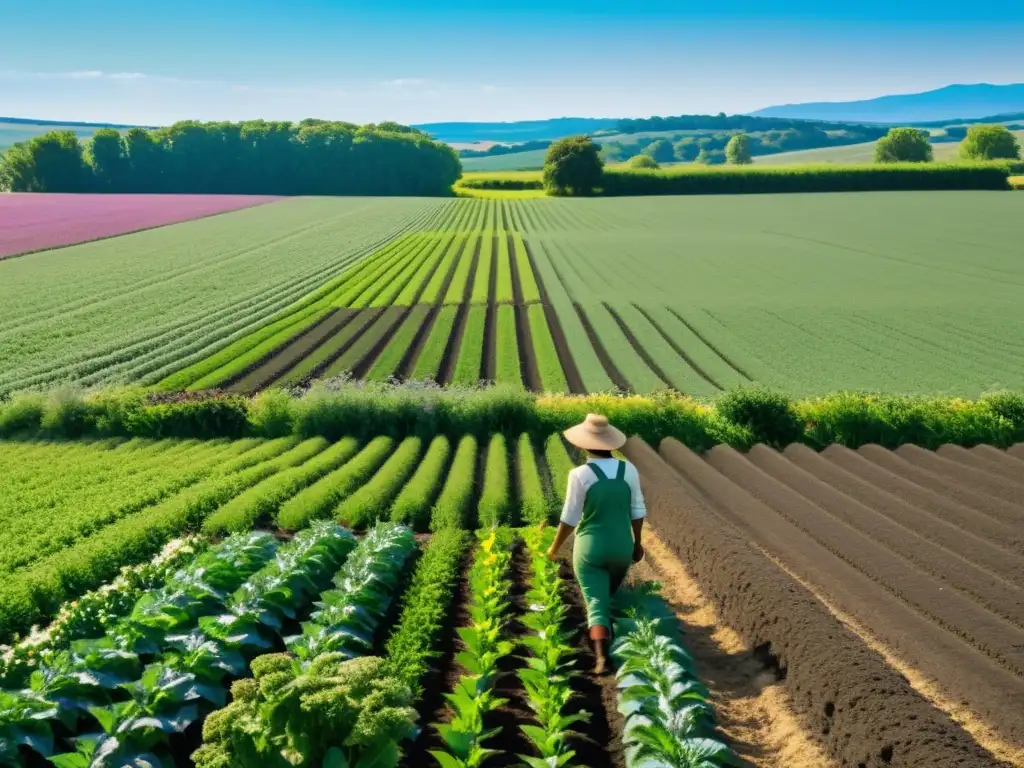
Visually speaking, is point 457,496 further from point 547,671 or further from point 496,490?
point 547,671

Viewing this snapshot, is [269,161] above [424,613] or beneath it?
above

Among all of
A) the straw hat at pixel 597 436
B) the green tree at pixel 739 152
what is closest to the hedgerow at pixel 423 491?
the straw hat at pixel 597 436

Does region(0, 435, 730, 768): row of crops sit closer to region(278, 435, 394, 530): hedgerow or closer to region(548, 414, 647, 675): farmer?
region(278, 435, 394, 530): hedgerow

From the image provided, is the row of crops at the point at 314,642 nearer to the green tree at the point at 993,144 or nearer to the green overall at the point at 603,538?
the green overall at the point at 603,538

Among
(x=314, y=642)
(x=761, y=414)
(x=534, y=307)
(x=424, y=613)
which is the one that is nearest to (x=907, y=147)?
(x=534, y=307)

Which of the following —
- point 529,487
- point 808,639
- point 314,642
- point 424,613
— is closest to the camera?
point 314,642

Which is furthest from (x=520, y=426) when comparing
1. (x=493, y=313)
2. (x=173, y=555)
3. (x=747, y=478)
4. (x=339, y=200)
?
(x=339, y=200)

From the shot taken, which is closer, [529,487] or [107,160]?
[529,487]

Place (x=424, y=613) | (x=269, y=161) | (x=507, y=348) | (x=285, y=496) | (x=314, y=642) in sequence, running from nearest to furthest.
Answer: (x=314, y=642), (x=424, y=613), (x=285, y=496), (x=507, y=348), (x=269, y=161)

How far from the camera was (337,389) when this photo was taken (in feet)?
82.9

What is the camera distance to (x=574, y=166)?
353ft

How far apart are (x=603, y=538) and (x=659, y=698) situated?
1.84 m

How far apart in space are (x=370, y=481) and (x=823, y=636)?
10.8 metres

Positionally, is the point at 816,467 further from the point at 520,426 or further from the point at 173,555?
the point at 173,555
